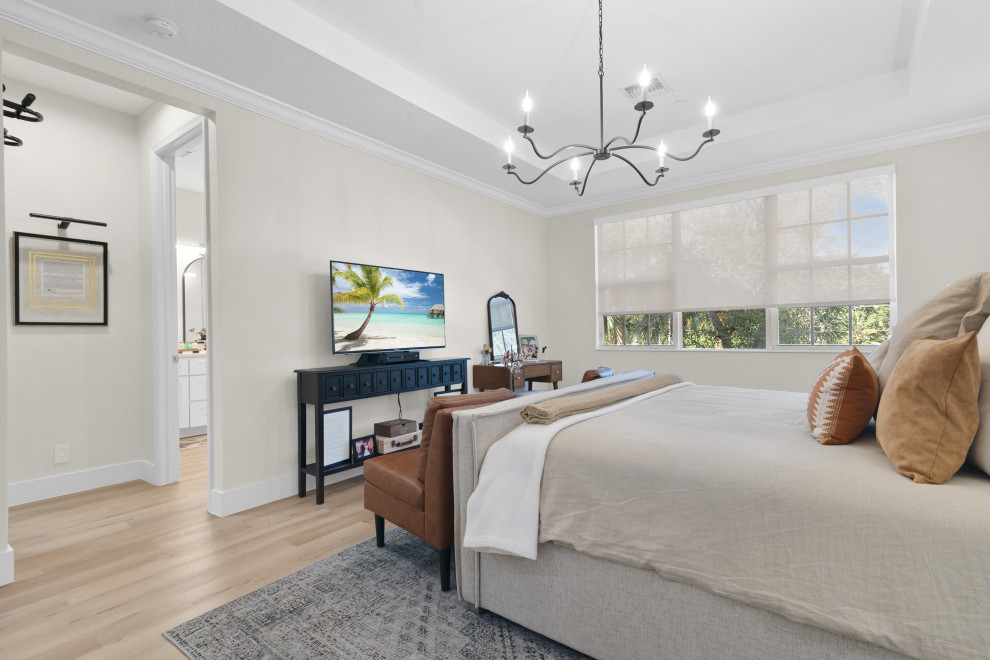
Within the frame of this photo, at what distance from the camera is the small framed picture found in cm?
353

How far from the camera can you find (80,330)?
3.42m

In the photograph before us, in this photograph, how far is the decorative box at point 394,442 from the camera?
11.7ft

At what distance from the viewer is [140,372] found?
12.1ft

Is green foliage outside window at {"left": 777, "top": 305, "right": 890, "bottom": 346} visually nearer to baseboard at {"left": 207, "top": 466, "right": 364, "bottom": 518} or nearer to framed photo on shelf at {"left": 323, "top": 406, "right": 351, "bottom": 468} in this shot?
framed photo on shelf at {"left": 323, "top": 406, "right": 351, "bottom": 468}

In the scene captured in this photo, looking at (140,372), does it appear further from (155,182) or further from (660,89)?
(660,89)

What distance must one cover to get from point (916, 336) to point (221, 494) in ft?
11.5

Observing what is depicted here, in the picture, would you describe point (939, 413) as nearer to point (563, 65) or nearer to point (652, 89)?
point (563, 65)

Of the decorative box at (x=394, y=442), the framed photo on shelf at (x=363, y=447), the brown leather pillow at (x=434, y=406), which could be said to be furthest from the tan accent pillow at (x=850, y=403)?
the framed photo on shelf at (x=363, y=447)

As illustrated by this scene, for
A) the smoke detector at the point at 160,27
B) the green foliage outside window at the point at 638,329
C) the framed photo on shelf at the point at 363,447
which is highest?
the smoke detector at the point at 160,27

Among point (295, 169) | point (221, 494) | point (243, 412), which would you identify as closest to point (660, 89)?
point (295, 169)

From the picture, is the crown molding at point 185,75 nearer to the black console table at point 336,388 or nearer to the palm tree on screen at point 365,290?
the palm tree on screen at point 365,290

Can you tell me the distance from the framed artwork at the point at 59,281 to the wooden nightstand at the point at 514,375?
9.93 ft

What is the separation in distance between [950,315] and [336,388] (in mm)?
3056

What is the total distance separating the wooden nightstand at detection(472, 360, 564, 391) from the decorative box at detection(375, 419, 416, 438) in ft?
3.54
